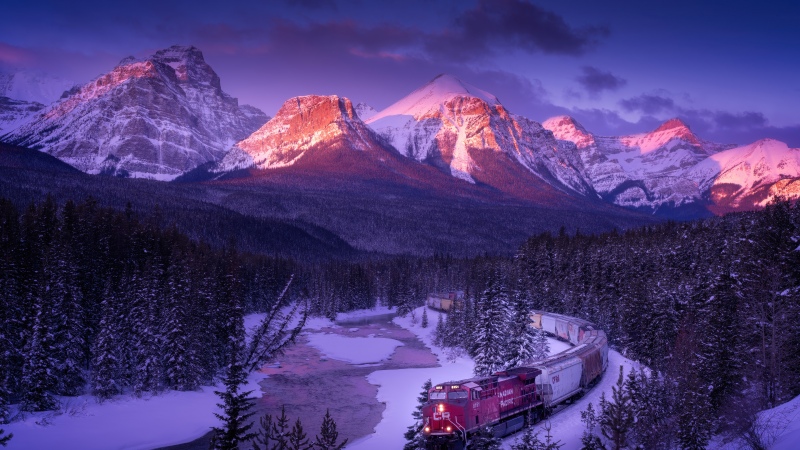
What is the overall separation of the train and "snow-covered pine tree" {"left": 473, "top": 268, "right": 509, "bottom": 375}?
646 centimetres

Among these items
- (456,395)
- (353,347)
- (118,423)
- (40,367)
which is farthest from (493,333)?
(353,347)

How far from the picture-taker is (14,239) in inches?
2046

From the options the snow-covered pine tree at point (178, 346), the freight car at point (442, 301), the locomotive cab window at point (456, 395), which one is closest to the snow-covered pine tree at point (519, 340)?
the locomotive cab window at point (456, 395)

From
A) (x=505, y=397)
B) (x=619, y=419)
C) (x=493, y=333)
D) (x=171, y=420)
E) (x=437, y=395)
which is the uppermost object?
(x=619, y=419)

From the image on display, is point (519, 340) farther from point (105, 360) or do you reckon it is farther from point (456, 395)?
point (105, 360)

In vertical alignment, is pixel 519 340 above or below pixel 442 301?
above

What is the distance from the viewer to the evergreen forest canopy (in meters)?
38.0

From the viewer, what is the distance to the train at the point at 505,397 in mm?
35375

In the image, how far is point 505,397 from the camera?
3906 cm

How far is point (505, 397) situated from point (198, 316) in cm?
3291

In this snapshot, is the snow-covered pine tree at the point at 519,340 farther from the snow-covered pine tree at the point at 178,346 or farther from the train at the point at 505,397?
the snow-covered pine tree at the point at 178,346

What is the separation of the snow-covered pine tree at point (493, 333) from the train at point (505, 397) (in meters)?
6.46

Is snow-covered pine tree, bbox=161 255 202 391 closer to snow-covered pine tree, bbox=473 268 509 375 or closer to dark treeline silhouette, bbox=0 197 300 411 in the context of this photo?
dark treeline silhouette, bbox=0 197 300 411

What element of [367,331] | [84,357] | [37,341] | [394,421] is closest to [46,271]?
[37,341]
